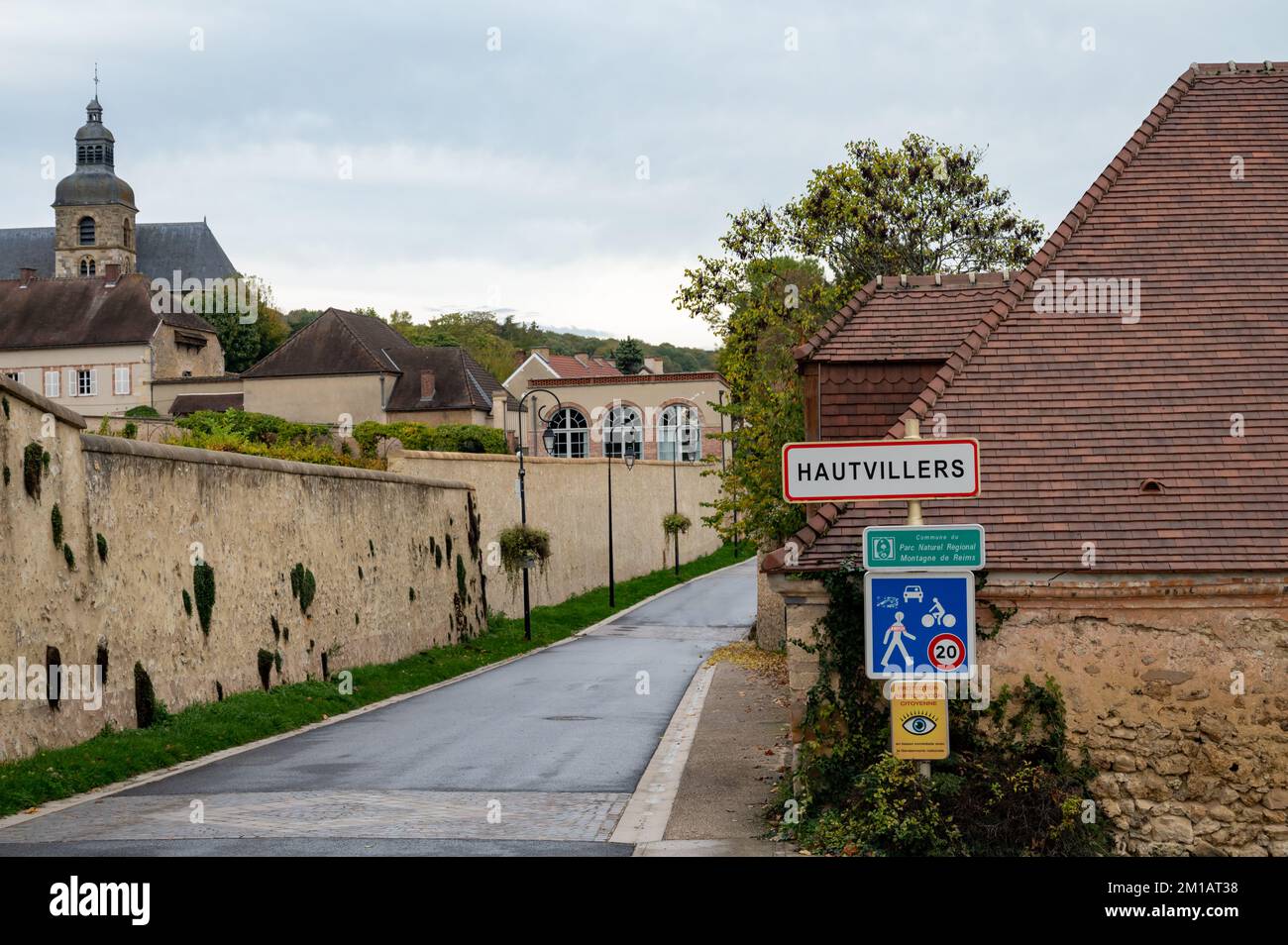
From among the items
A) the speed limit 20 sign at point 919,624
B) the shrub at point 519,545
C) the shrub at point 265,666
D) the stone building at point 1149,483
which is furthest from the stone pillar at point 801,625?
the shrub at point 519,545

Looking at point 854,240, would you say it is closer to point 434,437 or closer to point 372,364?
point 434,437

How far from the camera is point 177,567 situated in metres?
18.5

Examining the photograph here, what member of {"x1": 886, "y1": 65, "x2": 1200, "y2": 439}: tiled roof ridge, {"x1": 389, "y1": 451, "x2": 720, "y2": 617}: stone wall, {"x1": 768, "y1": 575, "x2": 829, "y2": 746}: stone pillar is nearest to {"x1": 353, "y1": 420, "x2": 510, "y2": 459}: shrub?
{"x1": 389, "y1": 451, "x2": 720, "y2": 617}: stone wall

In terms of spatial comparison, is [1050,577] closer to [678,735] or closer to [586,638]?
[678,735]

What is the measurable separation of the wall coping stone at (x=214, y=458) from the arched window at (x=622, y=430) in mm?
44652

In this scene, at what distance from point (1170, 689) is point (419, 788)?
706cm

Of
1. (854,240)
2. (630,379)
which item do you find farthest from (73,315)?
(854,240)

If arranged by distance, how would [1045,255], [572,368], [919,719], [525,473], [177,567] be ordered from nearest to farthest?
[919,719]
[1045,255]
[177,567]
[525,473]
[572,368]

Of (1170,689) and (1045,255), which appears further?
(1045,255)

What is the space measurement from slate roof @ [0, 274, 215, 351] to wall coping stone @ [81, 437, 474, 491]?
5377cm

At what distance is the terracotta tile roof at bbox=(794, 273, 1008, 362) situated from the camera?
14.6m

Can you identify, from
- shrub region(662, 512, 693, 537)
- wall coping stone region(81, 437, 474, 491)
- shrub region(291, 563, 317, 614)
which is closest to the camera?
wall coping stone region(81, 437, 474, 491)

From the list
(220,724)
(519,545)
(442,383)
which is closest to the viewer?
(220,724)

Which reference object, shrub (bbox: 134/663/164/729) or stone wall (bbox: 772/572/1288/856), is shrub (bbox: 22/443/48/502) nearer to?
shrub (bbox: 134/663/164/729)
